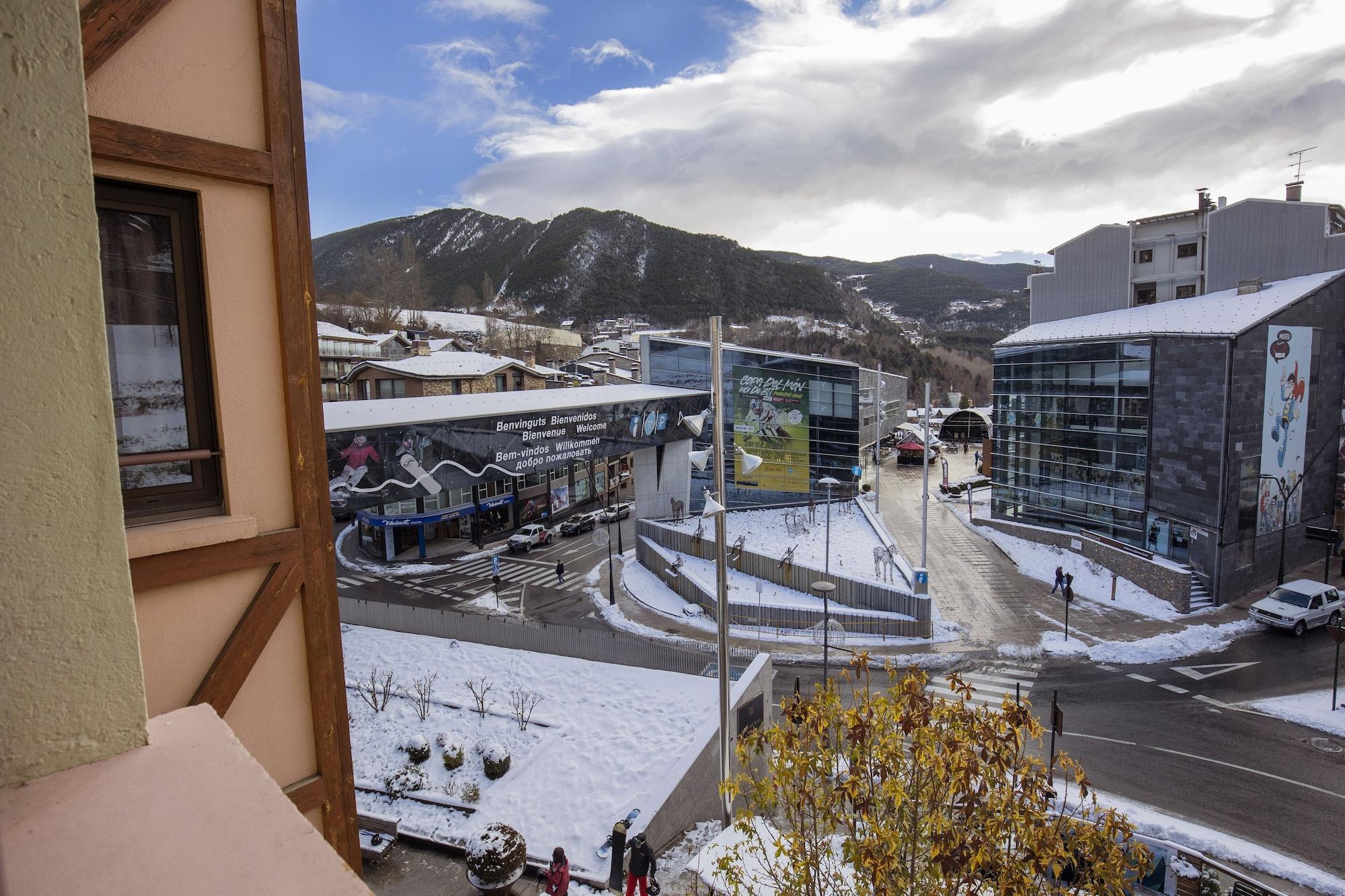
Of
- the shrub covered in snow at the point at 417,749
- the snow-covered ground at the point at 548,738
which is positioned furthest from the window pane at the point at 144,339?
the shrub covered in snow at the point at 417,749

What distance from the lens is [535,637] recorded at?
1695 cm

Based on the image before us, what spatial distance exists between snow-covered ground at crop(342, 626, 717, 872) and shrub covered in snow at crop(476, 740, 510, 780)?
5.4 inches

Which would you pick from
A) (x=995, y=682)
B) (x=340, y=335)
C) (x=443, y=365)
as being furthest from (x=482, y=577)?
(x=340, y=335)

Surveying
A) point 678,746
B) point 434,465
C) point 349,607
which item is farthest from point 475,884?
point 434,465

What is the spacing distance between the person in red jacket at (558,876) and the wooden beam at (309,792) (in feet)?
17.3

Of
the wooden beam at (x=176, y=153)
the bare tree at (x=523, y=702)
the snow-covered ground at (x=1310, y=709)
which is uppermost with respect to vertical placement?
the wooden beam at (x=176, y=153)

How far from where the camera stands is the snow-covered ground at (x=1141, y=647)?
2145 cm

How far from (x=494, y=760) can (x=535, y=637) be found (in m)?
5.56

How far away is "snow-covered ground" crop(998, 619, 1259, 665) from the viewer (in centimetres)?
2145

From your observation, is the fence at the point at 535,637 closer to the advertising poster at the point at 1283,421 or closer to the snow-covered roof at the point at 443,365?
the advertising poster at the point at 1283,421

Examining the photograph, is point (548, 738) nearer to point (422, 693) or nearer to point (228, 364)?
point (422, 693)

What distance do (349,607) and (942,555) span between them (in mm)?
25454

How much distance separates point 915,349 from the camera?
354 ft

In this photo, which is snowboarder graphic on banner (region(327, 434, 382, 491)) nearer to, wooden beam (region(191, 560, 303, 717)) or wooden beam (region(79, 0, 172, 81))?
wooden beam (region(191, 560, 303, 717))
